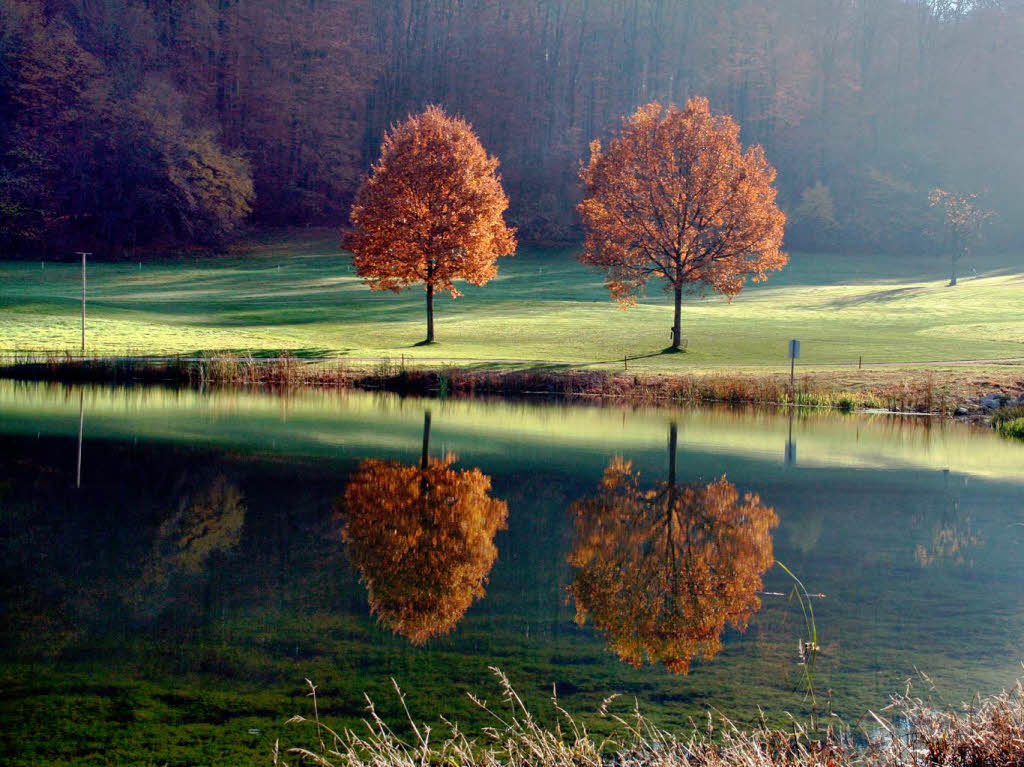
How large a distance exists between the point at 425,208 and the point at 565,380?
12.5 meters

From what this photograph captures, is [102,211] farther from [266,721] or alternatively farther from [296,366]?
[266,721]

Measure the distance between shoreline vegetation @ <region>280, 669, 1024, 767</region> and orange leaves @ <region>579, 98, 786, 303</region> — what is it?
3643cm

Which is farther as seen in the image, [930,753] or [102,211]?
[102,211]

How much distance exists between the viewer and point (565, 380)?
117 feet

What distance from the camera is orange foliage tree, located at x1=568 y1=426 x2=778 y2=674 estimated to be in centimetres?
998

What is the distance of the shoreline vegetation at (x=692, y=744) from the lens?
234 inches

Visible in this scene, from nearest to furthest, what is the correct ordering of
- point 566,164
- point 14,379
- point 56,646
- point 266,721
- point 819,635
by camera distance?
point 266,721, point 56,646, point 819,635, point 14,379, point 566,164

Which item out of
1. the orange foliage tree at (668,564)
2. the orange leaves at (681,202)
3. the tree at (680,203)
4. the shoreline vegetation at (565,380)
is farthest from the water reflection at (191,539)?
the orange leaves at (681,202)

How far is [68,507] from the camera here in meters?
14.8

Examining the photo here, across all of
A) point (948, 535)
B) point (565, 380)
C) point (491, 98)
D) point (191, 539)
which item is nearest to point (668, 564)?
point (948, 535)

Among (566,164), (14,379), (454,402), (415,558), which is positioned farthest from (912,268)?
(415,558)

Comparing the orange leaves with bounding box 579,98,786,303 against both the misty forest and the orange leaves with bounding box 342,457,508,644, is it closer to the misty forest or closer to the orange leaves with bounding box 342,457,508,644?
the misty forest

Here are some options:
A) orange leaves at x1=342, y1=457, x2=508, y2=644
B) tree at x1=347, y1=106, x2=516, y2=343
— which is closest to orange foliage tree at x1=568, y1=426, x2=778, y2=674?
orange leaves at x1=342, y1=457, x2=508, y2=644

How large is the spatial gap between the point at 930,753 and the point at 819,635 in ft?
12.9
